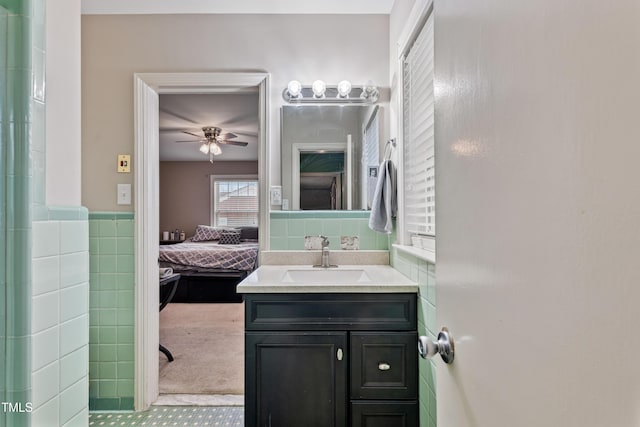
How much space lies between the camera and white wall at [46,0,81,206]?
0.89m

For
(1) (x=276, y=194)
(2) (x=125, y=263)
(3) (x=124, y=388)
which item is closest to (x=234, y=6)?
(1) (x=276, y=194)

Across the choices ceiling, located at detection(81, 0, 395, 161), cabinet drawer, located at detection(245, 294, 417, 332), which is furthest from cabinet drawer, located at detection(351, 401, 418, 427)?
ceiling, located at detection(81, 0, 395, 161)

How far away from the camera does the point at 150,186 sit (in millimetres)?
2012

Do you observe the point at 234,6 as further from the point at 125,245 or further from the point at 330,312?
the point at 330,312

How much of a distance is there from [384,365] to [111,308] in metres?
1.67

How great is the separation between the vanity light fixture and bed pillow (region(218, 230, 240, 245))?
3993 mm

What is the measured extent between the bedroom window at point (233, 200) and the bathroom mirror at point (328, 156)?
479 cm

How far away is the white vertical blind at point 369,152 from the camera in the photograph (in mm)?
2062

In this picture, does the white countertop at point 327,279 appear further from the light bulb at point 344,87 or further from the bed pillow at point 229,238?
the bed pillow at point 229,238

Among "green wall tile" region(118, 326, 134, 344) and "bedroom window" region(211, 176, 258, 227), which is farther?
"bedroom window" region(211, 176, 258, 227)

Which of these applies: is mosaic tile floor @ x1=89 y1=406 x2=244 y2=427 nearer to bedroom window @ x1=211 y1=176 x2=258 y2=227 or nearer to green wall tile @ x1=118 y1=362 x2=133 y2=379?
green wall tile @ x1=118 y1=362 x2=133 y2=379

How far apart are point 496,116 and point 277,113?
1.73m

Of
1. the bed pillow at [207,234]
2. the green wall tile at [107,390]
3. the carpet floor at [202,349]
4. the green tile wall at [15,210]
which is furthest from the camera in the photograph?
the bed pillow at [207,234]

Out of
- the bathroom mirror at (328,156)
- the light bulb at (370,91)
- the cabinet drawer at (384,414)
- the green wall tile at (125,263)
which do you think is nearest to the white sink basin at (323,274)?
the bathroom mirror at (328,156)
